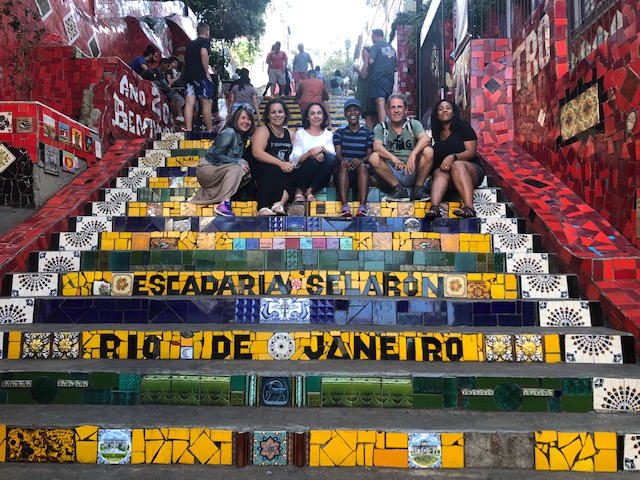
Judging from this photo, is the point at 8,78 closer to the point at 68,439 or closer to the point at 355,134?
the point at 355,134

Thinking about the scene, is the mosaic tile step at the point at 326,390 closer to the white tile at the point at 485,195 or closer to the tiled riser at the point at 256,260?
the tiled riser at the point at 256,260

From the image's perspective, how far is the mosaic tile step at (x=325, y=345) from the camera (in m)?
2.85

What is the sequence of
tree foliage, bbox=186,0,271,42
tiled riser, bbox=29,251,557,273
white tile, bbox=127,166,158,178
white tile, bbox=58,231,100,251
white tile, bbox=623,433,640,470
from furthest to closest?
1. tree foliage, bbox=186,0,271,42
2. white tile, bbox=127,166,158,178
3. white tile, bbox=58,231,100,251
4. tiled riser, bbox=29,251,557,273
5. white tile, bbox=623,433,640,470

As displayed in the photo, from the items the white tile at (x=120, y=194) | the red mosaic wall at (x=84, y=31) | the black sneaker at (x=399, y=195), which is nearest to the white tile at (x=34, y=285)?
the white tile at (x=120, y=194)

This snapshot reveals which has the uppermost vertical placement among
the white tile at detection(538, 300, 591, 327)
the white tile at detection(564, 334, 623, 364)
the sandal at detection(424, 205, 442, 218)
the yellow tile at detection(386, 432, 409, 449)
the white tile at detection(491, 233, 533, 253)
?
the sandal at detection(424, 205, 442, 218)

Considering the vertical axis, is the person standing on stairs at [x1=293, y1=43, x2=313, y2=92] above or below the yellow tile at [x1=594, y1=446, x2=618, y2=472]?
above

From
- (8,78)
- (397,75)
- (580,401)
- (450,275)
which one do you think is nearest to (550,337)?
(580,401)

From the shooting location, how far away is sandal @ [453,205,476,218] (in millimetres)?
4137

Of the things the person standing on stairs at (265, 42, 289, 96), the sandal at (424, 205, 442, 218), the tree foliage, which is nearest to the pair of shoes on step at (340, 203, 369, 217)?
the sandal at (424, 205, 442, 218)

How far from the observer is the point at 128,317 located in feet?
10.6

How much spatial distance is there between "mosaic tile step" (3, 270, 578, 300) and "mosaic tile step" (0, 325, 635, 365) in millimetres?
488

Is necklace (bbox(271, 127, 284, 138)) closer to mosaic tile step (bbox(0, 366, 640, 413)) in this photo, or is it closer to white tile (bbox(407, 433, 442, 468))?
mosaic tile step (bbox(0, 366, 640, 413))

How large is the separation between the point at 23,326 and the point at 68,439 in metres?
1.17

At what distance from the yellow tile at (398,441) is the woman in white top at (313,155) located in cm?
266
